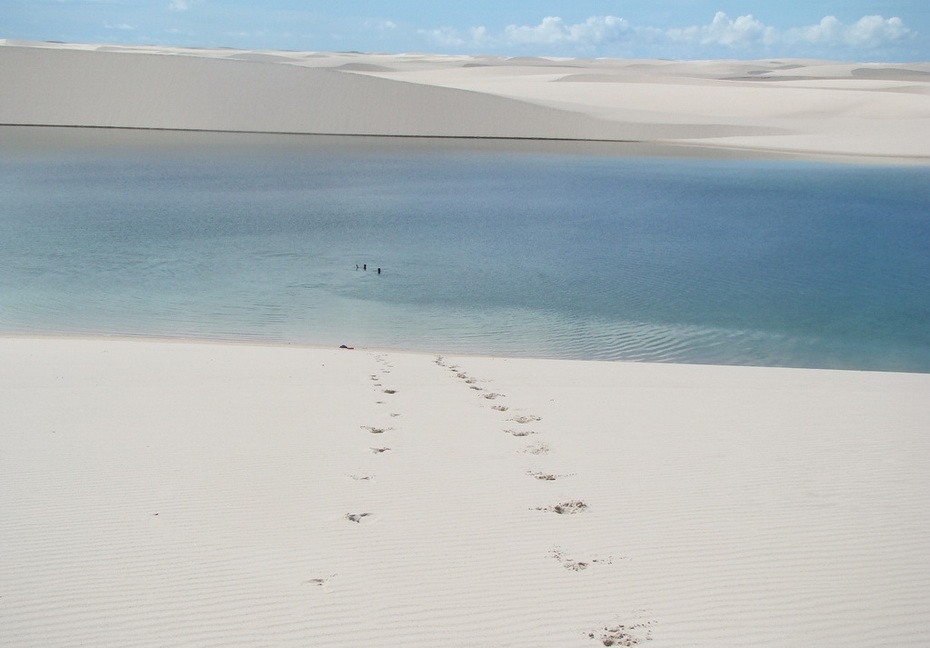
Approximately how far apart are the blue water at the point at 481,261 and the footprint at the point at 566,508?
164 inches

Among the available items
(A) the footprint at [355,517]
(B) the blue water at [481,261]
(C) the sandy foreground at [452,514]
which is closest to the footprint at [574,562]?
(C) the sandy foreground at [452,514]

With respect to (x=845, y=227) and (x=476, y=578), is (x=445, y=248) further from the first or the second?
(x=476, y=578)

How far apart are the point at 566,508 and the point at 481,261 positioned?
821 centimetres

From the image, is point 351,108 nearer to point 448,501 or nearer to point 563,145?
point 563,145

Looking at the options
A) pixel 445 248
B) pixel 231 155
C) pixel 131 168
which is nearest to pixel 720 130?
pixel 231 155

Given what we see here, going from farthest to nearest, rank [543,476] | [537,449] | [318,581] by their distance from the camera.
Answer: [537,449] < [543,476] < [318,581]

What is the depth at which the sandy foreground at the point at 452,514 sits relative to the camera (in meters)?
2.69

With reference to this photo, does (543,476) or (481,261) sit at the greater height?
(543,476)

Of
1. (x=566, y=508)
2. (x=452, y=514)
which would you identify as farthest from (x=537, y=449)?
(x=452, y=514)

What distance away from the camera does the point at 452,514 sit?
11.4ft

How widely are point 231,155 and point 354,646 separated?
24.9m

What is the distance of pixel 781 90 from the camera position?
44781 millimetres

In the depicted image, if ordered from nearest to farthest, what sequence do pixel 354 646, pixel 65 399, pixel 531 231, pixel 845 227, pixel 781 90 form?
1. pixel 354 646
2. pixel 65 399
3. pixel 531 231
4. pixel 845 227
5. pixel 781 90

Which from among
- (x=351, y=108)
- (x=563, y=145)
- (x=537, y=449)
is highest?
(x=351, y=108)
